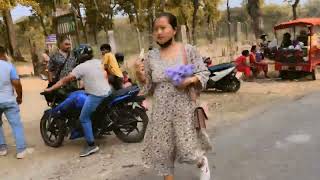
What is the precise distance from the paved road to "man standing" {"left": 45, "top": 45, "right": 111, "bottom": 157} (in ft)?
5.58

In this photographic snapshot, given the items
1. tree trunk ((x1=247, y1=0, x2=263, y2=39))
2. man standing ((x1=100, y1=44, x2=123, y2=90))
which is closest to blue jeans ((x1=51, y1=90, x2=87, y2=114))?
man standing ((x1=100, y1=44, x2=123, y2=90))

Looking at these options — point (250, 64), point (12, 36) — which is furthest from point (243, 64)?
point (12, 36)

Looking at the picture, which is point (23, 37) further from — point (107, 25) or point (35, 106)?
point (35, 106)

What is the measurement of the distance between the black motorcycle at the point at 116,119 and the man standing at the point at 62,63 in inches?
32.9

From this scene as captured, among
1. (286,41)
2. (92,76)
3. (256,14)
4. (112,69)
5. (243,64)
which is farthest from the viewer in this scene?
(256,14)

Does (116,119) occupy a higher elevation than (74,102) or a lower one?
lower

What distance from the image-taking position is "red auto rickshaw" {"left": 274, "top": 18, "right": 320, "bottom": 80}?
1587cm

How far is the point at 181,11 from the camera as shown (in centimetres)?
4575

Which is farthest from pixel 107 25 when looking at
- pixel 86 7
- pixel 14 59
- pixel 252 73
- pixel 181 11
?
pixel 252 73

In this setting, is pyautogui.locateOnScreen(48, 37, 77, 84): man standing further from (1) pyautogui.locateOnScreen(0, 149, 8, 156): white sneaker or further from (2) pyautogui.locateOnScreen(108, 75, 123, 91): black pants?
(2) pyautogui.locateOnScreen(108, 75, 123, 91): black pants

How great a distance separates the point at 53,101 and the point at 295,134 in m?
3.84

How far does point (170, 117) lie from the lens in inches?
189

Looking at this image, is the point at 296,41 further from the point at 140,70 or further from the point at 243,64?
the point at 140,70

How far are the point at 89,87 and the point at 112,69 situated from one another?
3.64 m
